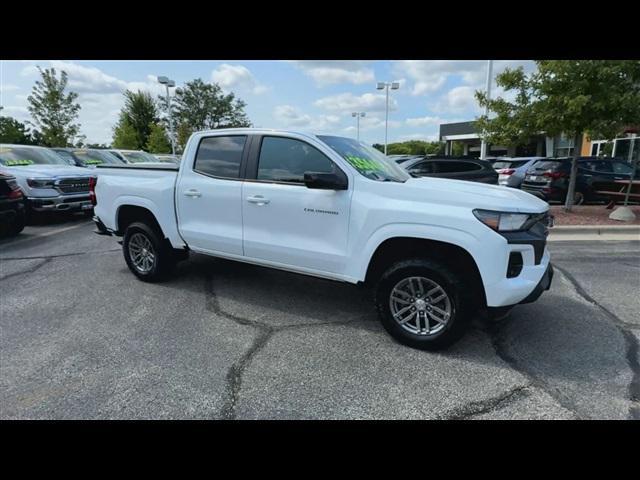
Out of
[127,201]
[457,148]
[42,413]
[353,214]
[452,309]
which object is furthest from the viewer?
[457,148]

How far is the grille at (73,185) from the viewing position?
9.01 m

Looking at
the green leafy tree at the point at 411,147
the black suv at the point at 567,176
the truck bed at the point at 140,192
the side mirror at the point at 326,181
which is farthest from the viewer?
the green leafy tree at the point at 411,147

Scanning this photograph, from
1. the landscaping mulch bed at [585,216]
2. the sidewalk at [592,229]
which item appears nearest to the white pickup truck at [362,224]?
the sidewalk at [592,229]

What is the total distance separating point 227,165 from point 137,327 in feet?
6.33

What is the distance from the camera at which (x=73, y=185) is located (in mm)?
9258

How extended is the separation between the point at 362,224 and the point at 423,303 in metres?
0.86

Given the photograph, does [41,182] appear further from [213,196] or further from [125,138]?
[125,138]

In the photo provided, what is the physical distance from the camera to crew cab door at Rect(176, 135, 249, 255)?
4109 mm

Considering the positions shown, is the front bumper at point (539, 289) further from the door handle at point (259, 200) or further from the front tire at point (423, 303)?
the door handle at point (259, 200)

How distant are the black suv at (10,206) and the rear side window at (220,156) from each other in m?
5.29
